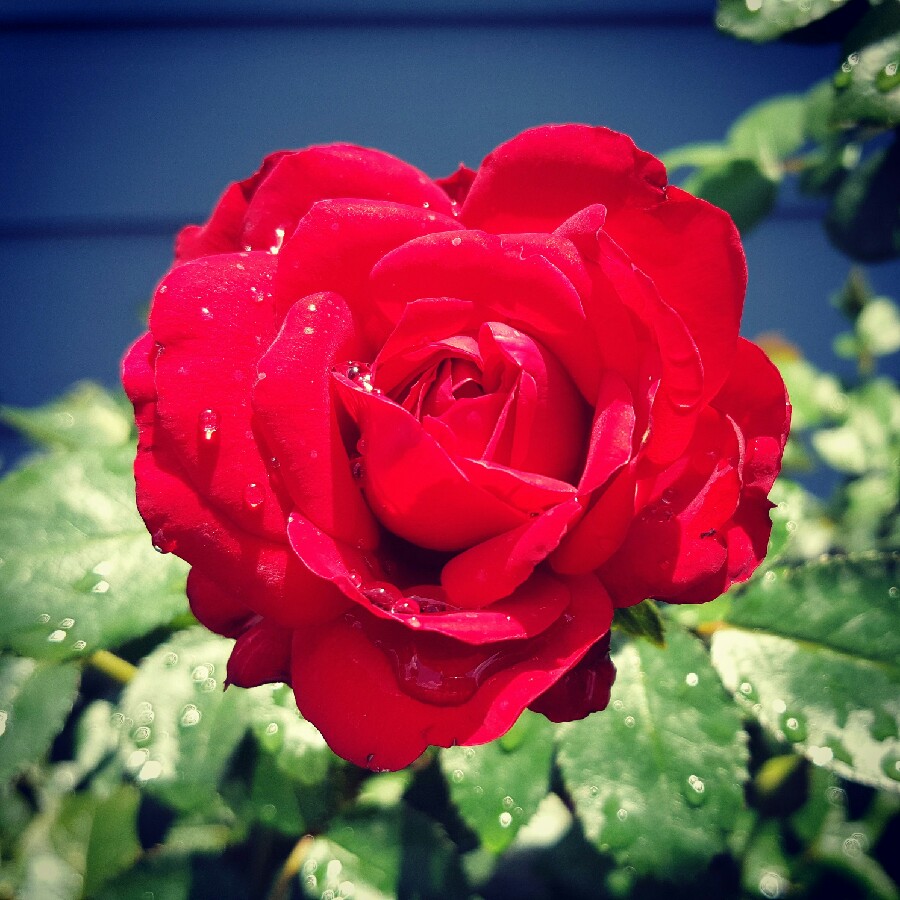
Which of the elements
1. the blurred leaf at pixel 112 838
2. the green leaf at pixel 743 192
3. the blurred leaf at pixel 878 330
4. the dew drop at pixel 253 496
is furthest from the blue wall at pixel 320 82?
the dew drop at pixel 253 496

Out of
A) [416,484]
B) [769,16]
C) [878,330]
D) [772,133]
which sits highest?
[769,16]

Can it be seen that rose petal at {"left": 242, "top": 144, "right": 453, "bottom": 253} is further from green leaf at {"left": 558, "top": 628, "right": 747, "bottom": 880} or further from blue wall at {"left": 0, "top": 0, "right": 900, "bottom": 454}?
blue wall at {"left": 0, "top": 0, "right": 900, "bottom": 454}

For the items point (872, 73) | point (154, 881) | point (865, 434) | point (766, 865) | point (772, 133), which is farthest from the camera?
point (865, 434)

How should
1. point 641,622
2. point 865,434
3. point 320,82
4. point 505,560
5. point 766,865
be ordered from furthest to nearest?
point 320,82, point 865,434, point 766,865, point 641,622, point 505,560

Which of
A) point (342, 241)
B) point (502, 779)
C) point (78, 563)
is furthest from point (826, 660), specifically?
point (78, 563)

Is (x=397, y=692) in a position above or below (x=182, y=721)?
above

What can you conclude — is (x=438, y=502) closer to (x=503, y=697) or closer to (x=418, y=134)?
(x=503, y=697)

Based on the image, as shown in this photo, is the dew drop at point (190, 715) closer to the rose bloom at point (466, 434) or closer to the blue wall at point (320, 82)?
the rose bloom at point (466, 434)

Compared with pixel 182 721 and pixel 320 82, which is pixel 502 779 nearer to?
pixel 182 721
